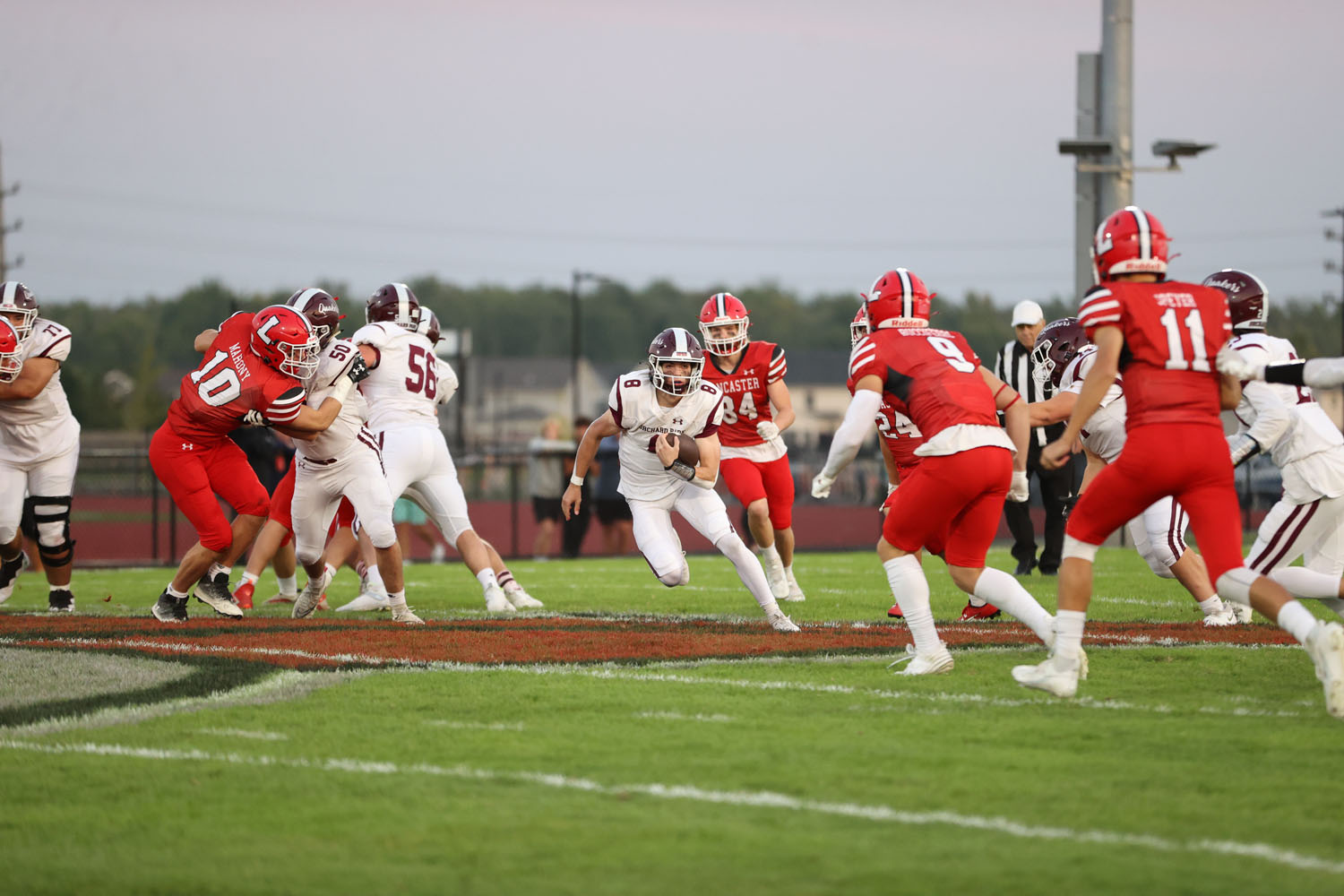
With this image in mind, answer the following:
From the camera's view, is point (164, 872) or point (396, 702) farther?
point (396, 702)

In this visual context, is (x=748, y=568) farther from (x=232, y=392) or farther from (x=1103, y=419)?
(x=232, y=392)

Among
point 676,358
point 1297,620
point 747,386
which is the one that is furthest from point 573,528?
point 1297,620

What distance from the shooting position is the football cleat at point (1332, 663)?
535 centimetres

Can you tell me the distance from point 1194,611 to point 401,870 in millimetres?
7174

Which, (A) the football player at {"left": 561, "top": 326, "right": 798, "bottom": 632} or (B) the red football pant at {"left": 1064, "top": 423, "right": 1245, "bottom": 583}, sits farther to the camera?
(A) the football player at {"left": 561, "top": 326, "right": 798, "bottom": 632}

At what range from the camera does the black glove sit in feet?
30.5

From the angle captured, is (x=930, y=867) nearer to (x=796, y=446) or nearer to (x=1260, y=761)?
(x=1260, y=761)

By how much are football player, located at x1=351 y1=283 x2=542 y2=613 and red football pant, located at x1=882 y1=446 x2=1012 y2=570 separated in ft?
12.5

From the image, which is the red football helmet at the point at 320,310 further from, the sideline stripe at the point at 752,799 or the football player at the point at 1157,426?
the football player at the point at 1157,426

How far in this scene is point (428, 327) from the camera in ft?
34.0

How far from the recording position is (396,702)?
598 centimetres

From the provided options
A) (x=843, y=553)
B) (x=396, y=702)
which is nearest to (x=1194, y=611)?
(x=396, y=702)

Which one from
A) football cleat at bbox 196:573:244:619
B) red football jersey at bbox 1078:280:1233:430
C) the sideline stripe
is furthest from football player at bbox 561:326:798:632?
the sideline stripe

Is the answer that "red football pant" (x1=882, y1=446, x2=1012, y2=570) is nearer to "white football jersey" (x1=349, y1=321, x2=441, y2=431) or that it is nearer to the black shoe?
"white football jersey" (x1=349, y1=321, x2=441, y2=431)
